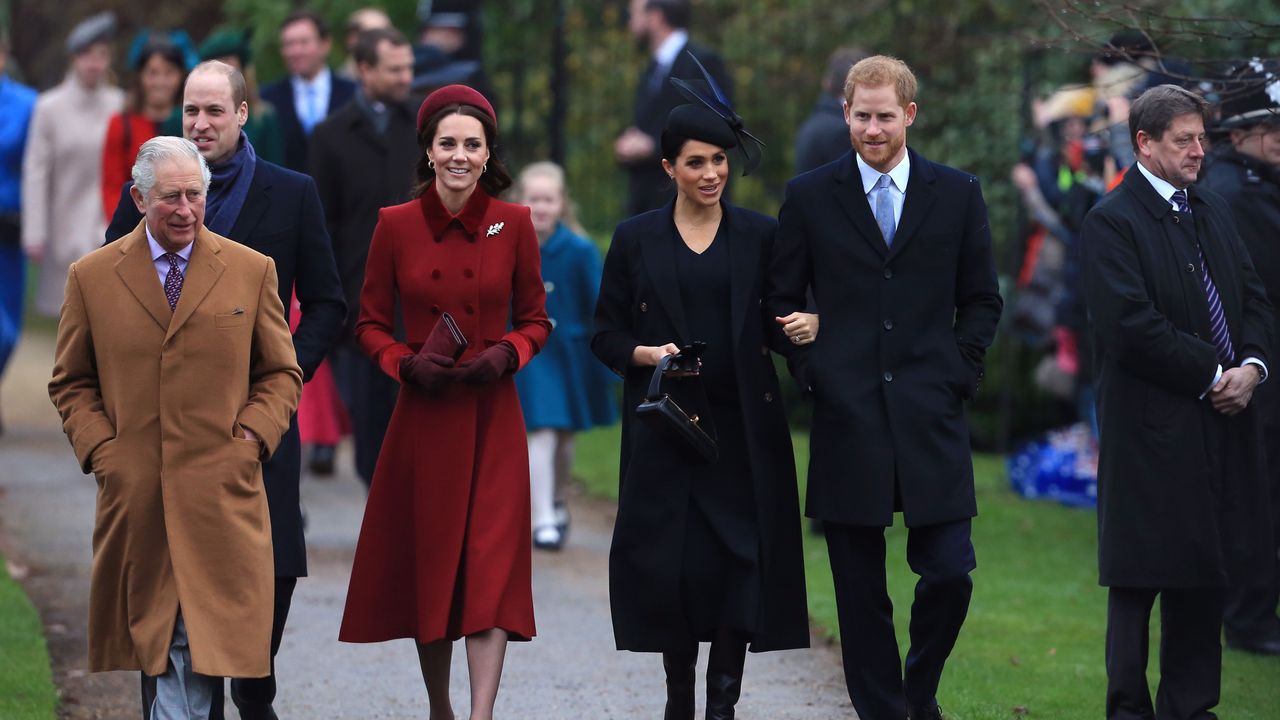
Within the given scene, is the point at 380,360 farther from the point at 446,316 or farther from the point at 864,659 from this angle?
the point at 864,659

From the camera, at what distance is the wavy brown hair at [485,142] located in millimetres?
6285

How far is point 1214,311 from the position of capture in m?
6.31

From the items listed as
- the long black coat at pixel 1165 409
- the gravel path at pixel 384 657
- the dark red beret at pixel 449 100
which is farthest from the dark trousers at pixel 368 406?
the long black coat at pixel 1165 409

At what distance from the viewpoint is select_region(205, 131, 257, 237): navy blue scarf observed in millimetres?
6062

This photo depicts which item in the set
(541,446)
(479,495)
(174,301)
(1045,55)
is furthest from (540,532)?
(1045,55)

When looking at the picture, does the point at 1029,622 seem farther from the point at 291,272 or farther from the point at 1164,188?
the point at 291,272

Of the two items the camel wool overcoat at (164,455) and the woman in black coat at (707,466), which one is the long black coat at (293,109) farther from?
the camel wool overcoat at (164,455)

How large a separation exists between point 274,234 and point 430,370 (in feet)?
2.20

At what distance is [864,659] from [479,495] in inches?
51.4

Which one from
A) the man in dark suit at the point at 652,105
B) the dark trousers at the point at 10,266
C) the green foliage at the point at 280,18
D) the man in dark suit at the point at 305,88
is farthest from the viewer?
the green foliage at the point at 280,18

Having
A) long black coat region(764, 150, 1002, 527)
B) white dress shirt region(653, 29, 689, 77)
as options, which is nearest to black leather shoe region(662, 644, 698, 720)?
long black coat region(764, 150, 1002, 527)

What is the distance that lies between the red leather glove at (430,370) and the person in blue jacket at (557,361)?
3.62 meters

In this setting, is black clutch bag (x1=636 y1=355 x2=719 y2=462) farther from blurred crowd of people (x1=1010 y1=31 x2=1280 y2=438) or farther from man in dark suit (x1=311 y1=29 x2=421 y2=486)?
man in dark suit (x1=311 y1=29 x2=421 y2=486)

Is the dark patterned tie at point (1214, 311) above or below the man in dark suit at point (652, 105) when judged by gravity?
below
